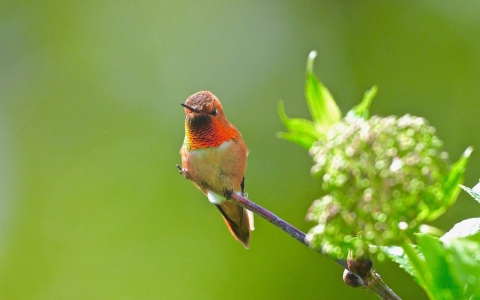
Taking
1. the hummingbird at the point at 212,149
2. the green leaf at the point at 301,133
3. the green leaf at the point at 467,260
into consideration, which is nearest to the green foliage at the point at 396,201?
the green leaf at the point at 467,260

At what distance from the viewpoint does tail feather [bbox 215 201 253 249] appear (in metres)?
2.54

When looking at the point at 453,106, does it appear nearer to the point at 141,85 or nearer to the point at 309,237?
the point at 141,85

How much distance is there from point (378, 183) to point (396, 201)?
33 mm

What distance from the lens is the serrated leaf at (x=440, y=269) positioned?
70 centimetres

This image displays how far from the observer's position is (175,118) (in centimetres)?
677

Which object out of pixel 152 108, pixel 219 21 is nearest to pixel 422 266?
pixel 152 108

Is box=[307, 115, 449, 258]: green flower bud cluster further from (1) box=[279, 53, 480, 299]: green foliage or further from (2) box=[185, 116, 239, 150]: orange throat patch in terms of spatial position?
(2) box=[185, 116, 239, 150]: orange throat patch

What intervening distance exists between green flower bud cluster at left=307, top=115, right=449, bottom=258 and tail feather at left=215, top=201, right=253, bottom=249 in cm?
172

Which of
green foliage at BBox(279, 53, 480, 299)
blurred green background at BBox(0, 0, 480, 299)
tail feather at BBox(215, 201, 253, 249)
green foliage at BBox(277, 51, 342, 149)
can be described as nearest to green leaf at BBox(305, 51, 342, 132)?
green foliage at BBox(277, 51, 342, 149)

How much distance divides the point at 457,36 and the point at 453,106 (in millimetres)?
813

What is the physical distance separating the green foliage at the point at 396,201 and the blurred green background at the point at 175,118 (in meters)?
3.65

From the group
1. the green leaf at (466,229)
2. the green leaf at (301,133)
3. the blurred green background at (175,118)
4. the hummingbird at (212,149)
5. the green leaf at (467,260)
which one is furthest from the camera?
the blurred green background at (175,118)

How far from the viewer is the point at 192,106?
Answer: 209 centimetres

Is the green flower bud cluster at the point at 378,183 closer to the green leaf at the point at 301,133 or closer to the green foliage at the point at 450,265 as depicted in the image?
the green foliage at the point at 450,265
